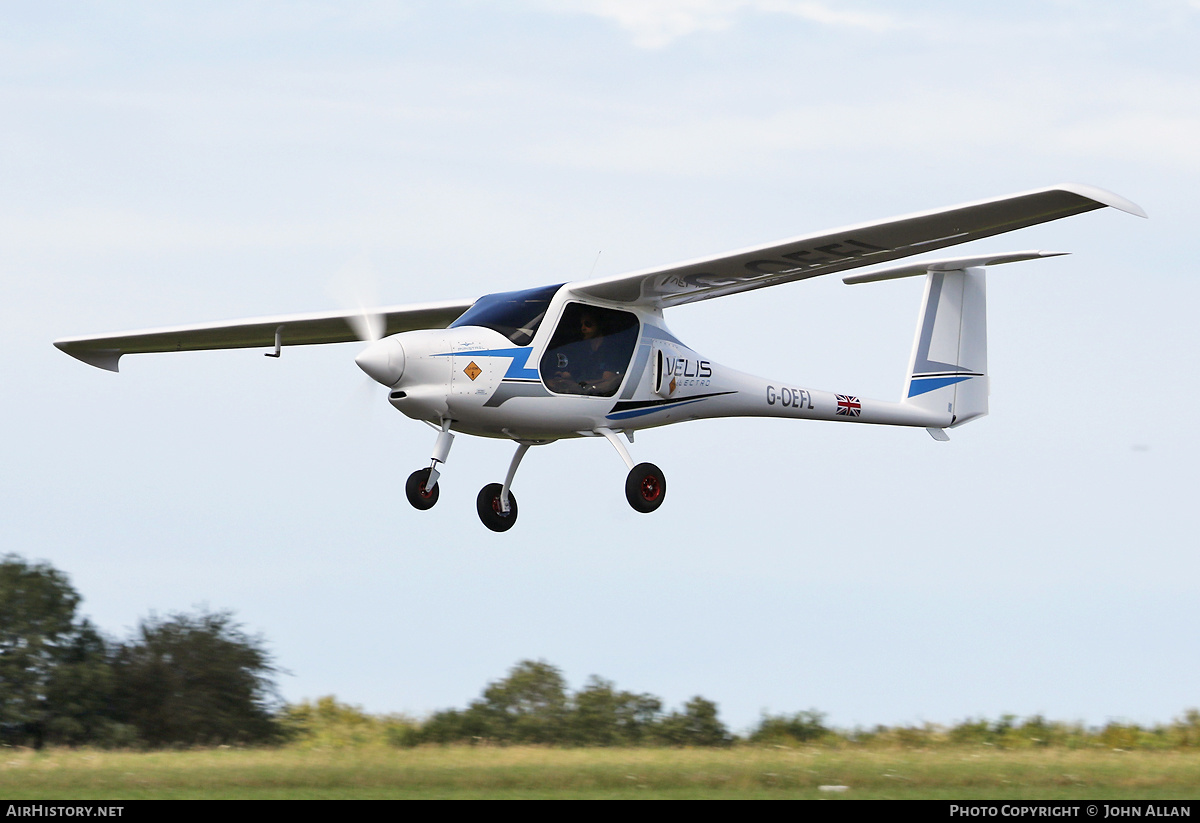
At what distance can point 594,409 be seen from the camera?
14.4 metres

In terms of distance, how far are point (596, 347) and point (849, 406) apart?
13.8 feet

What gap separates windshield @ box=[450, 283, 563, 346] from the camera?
1377cm

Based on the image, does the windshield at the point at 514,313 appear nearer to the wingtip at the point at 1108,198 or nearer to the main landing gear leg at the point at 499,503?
the main landing gear leg at the point at 499,503

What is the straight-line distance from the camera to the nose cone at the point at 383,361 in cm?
1289

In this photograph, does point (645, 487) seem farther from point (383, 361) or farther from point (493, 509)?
point (383, 361)

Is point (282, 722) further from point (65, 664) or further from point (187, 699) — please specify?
point (65, 664)

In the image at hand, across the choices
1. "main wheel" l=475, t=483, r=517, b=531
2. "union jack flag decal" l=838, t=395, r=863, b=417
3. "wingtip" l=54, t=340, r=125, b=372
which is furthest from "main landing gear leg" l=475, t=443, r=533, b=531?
"wingtip" l=54, t=340, r=125, b=372

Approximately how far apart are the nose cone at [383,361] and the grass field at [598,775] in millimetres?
3699

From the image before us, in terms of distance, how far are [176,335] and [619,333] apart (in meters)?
6.21

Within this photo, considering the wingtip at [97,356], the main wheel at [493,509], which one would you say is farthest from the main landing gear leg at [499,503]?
the wingtip at [97,356]

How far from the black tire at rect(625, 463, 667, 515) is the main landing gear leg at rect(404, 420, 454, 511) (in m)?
2.01

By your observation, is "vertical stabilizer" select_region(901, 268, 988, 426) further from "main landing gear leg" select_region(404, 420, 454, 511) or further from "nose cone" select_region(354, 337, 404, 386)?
"nose cone" select_region(354, 337, 404, 386)
